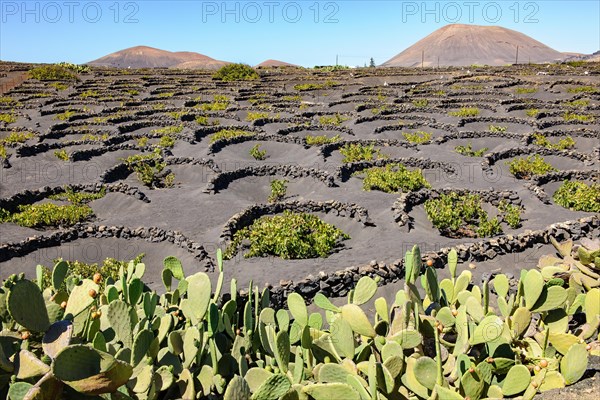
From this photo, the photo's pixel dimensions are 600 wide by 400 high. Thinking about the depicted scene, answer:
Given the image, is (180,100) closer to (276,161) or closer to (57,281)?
(276,161)

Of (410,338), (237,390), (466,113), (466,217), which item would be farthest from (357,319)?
(466,113)

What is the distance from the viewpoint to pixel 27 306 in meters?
3.35

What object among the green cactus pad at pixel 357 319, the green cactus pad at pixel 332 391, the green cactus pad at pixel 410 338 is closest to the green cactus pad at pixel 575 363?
the green cactus pad at pixel 410 338

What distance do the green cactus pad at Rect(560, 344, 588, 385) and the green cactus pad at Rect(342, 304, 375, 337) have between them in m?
1.80

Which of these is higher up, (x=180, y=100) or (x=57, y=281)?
(x=180, y=100)

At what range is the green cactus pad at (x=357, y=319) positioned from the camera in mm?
4352

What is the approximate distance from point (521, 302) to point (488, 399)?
162 centimetres

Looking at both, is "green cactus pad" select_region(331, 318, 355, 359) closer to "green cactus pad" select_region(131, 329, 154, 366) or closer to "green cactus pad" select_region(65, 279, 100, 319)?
"green cactus pad" select_region(131, 329, 154, 366)

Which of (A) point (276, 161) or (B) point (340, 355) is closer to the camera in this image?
(B) point (340, 355)

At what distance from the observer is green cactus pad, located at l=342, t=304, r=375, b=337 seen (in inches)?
171

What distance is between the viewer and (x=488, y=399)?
3842mm

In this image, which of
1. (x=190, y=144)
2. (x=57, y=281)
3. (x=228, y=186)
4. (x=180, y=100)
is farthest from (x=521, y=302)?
(x=180, y=100)

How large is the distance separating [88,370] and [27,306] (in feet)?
2.58

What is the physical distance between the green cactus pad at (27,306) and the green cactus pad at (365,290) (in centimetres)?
272
